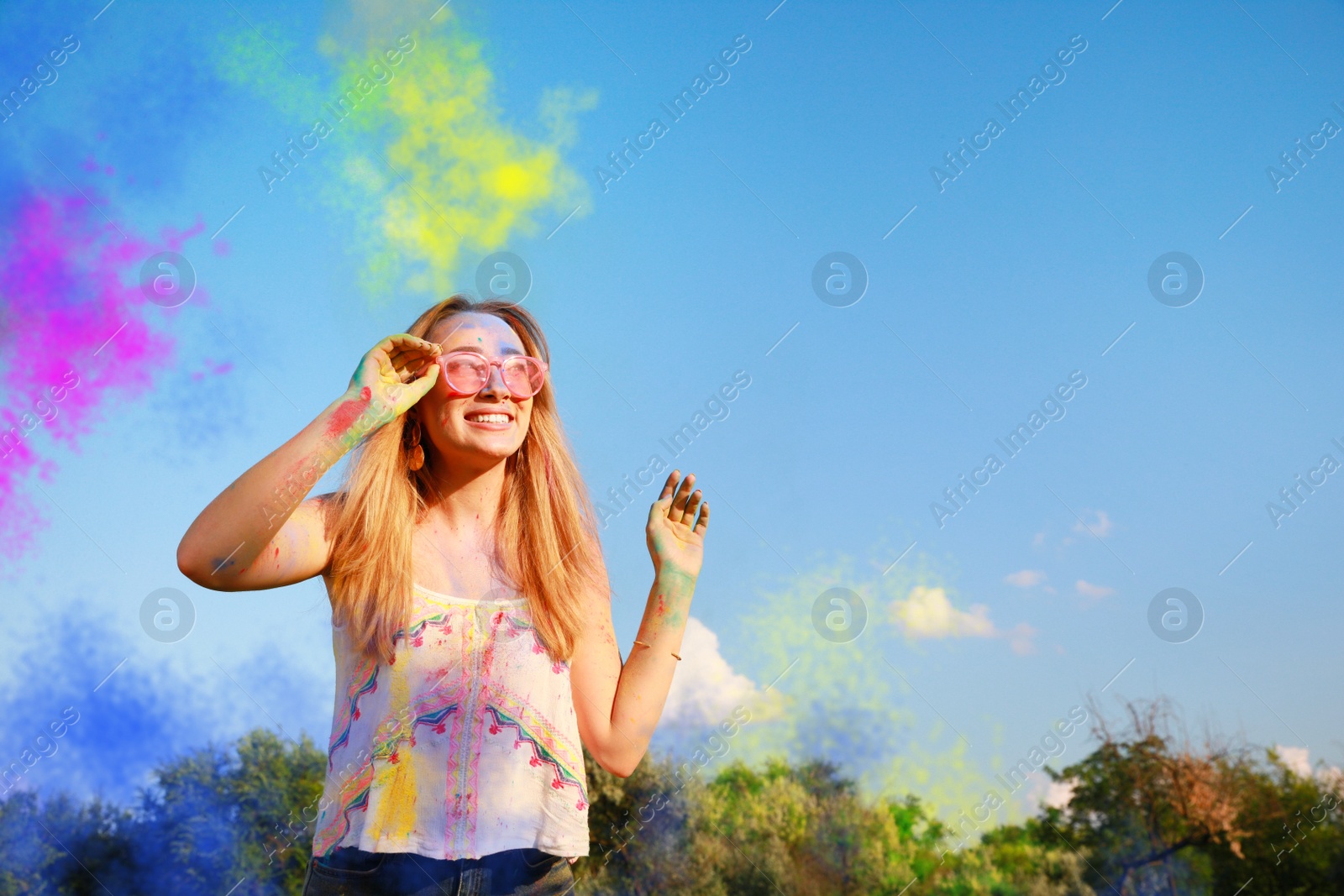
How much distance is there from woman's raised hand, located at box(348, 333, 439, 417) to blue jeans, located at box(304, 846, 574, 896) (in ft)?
3.34

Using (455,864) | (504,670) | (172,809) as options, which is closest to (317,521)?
(504,670)

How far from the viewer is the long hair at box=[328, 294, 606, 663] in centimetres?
241

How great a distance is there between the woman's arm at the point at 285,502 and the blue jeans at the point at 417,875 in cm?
66

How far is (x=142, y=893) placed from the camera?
413 inches

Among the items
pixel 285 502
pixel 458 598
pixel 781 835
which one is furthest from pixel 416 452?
pixel 781 835

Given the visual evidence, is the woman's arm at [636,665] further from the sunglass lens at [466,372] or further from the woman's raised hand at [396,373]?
the woman's raised hand at [396,373]

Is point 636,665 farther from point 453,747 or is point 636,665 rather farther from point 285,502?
point 285,502

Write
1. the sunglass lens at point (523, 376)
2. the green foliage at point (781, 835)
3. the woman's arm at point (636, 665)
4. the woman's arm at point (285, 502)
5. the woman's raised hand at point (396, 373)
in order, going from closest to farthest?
the woman's arm at point (285, 502)
the woman's raised hand at point (396, 373)
the woman's arm at point (636, 665)
the sunglass lens at point (523, 376)
the green foliage at point (781, 835)

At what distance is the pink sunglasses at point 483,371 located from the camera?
8.75ft

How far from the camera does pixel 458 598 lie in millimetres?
2496

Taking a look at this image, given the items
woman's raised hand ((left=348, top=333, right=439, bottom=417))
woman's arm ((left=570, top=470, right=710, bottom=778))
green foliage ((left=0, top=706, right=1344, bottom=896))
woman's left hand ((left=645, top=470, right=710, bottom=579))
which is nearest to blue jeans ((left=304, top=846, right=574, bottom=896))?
woman's arm ((left=570, top=470, right=710, bottom=778))

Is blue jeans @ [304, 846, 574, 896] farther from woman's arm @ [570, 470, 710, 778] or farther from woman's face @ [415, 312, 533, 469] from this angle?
woman's face @ [415, 312, 533, 469]

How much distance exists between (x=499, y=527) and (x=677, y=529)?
50cm

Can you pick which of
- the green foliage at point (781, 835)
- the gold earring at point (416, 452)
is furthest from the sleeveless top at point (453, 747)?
the green foliage at point (781, 835)
